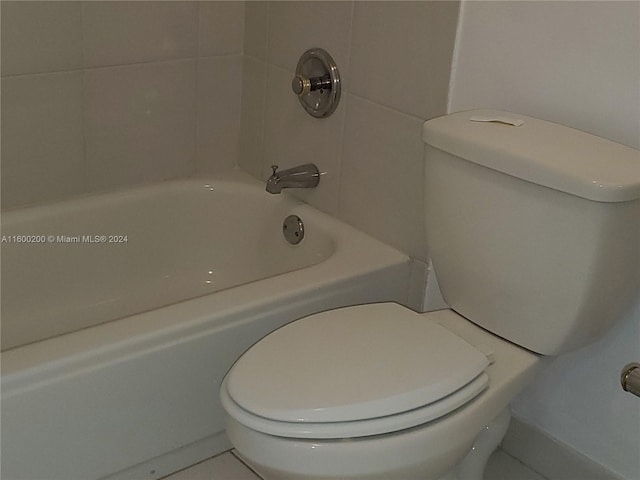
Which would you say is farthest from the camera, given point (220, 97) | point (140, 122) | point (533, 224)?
point (220, 97)

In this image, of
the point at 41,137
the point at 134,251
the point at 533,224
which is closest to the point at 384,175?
the point at 533,224

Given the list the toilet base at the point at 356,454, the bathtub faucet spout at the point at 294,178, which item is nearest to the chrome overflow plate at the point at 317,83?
the bathtub faucet spout at the point at 294,178

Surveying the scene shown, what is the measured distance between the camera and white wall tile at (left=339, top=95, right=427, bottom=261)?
167 centimetres

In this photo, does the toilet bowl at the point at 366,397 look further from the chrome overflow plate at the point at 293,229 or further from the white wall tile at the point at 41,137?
the white wall tile at the point at 41,137

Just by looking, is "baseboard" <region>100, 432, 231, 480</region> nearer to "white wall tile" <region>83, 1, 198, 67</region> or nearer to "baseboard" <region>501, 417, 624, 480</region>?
"baseboard" <region>501, 417, 624, 480</region>

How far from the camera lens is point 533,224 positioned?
1.25 metres

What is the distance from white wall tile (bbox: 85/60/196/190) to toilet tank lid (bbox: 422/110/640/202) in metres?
0.83

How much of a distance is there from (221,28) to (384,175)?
23.5 inches

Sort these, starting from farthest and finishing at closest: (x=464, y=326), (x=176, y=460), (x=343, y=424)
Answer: (x=176, y=460)
(x=464, y=326)
(x=343, y=424)

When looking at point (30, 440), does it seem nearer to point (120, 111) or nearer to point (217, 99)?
point (120, 111)

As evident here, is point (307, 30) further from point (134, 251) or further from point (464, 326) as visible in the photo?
point (464, 326)

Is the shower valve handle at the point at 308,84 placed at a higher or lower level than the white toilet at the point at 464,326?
higher

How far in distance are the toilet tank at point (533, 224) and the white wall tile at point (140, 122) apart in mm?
829

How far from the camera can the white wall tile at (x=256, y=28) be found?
1972mm
